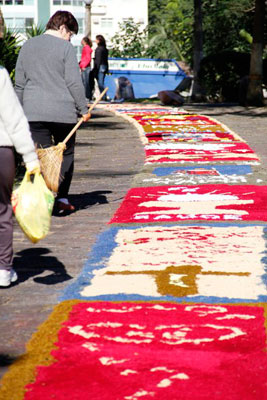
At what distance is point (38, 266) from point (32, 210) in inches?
40.5

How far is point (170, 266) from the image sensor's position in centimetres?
626

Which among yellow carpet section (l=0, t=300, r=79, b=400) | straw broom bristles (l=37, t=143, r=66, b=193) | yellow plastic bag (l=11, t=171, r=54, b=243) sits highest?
yellow plastic bag (l=11, t=171, r=54, b=243)

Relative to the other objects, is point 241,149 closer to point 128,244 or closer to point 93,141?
point 93,141

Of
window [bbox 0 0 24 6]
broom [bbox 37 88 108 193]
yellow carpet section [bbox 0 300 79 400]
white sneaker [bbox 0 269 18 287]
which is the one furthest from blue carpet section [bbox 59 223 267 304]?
window [bbox 0 0 24 6]

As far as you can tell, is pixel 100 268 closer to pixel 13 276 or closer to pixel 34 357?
pixel 13 276

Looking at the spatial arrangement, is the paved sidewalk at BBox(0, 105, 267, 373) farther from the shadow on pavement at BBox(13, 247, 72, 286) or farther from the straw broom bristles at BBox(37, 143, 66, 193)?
the straw broom bristles at BBox(37, 143, 66, 193)

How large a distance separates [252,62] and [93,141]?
9.74 meters

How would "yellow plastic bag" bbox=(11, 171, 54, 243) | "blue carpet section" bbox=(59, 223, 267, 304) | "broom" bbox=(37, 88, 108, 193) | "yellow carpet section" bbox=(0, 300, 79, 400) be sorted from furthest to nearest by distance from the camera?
1. "broom" bbox=(37, 88, 108, 193)
2. "yellow plastic bag" bbox=(11, 171, 54, 243)
3. "blue carpet section" bbox=(59, 223, 267, 304)
4. "yellow carpet section" bbox=(0, 300, 79, 400)

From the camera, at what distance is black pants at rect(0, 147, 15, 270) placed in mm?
5652

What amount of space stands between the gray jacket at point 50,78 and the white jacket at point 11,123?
2.53m

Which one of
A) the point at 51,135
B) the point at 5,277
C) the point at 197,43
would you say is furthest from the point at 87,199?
the point at 197,43

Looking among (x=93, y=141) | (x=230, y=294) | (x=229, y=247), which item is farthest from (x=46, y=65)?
(x=93, y=141)

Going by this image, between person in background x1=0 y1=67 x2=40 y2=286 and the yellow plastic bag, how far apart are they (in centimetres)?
15

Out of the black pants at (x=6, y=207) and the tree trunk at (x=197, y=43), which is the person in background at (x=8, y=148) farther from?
Answer: the tree trunk at (x=197, y=43)
